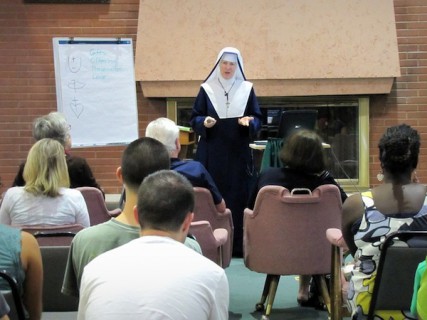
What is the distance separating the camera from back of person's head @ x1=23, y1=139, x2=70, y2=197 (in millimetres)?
3113

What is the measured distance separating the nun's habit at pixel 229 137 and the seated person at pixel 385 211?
270 cm

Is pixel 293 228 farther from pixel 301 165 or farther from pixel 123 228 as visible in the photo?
pixel 123 228

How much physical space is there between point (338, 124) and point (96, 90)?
2.49 metres

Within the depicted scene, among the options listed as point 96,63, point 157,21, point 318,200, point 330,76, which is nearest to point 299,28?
point 330,76

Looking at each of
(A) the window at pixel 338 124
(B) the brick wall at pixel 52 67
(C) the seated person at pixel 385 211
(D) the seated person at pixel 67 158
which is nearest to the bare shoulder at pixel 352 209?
(C) the seated person at pixel 385 211

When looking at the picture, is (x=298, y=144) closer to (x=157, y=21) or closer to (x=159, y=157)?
(x=159, y=157)

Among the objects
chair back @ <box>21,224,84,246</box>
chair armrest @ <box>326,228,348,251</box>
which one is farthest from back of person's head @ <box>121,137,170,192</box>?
chair armrest @ <box>326,228,348,251</box>

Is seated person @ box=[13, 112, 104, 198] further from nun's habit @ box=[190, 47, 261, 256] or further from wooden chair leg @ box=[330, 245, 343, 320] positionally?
wooden chair leg @ box=[330, 245, 343, 320]

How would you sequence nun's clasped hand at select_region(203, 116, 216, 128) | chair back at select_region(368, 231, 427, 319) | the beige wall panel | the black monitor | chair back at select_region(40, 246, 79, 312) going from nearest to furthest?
chair back at select_region(368, 231, 427, 319) → chair back at select_region(40, 246, 79, 312) → nun's clasped hand at select_region(203, 116, 216, 128) → the black monitor → the beige wall panel

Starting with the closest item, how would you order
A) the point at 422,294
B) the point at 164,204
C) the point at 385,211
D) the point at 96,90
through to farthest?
1. the point at 164,204
2. the point at 422,294
3. the point at 385,211
4. the point at 96,90

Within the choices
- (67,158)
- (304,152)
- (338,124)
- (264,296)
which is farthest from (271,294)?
(338,124)

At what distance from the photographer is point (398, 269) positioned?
2.43 m

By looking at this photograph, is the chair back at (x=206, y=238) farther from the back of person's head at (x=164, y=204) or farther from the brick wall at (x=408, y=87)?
the brick wall at (x=408, y=87)

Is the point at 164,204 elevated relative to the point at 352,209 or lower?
elevated
